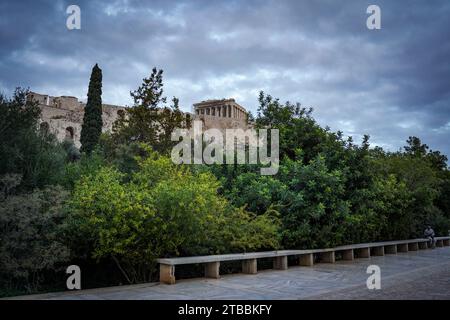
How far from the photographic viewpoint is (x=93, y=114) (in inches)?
1166

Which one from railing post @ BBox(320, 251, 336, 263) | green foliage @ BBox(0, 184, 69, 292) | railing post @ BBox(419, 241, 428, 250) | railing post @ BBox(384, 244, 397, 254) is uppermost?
green foliage @ BBox(0, 184, 69, 292)

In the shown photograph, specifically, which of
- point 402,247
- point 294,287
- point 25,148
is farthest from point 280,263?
point 402,247

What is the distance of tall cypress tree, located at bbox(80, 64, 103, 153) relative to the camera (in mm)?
29203

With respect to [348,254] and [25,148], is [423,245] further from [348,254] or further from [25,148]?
[25,148]

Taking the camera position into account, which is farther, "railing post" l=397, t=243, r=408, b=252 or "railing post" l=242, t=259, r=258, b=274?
"railing post" l=397, t=243, r=408, b=252

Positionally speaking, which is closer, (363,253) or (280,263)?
(280,263)

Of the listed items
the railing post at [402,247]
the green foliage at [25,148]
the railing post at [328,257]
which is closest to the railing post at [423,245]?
the railing post at [402,247]

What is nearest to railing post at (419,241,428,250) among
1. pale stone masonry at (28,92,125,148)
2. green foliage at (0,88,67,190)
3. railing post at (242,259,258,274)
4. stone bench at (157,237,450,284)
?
stone bench at (157,237,450,284)

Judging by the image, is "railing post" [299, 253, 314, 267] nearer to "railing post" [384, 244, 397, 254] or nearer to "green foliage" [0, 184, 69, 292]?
"green foliage" [0, 184, 69, 292]

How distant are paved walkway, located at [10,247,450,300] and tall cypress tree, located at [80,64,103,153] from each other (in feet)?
75.7

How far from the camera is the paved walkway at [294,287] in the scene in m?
6.17

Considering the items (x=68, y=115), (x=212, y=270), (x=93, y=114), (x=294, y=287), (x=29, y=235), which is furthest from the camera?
(x=68, y=115)

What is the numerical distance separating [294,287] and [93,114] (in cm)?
2574
